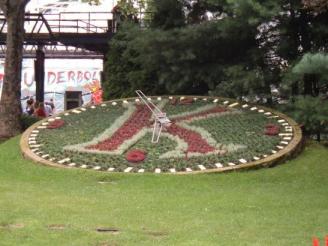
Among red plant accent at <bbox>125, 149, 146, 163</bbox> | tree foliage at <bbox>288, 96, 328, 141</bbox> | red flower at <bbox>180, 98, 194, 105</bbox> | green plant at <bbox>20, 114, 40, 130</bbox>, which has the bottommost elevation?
green plant at <bbox>20, 114, 40, 130</bbox>

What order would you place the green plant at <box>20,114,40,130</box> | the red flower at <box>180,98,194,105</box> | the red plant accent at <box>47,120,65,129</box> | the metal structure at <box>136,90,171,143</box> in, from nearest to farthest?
the metal structure at <box>136,90,171,143</box>
the red plant accent at <box>47,120,65,129</box>
the red flower at <box>180,98,194,105</box>
the green plant at <box>20,114,40,130</box>

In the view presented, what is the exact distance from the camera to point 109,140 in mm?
12461

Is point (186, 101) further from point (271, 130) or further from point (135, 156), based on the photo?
point (135, 156)

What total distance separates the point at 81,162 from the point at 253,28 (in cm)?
465

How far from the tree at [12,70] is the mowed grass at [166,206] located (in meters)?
3.05

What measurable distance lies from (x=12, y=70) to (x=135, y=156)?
4.80 m

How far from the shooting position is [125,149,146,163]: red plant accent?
11.3 meters

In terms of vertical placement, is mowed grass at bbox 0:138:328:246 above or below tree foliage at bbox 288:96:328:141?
below

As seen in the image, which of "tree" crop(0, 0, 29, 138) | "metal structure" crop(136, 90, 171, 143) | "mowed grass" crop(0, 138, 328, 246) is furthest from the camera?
"tree" crop(0, 0, 29, 138)

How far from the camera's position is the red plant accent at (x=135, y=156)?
37.0 ft

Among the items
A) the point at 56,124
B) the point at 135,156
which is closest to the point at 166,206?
the point at 135,156

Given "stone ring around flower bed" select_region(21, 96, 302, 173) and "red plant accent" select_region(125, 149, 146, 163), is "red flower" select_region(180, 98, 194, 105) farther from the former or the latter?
"red plant accent" select_region(125, 149, 146, 163)

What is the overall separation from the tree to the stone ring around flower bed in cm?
130

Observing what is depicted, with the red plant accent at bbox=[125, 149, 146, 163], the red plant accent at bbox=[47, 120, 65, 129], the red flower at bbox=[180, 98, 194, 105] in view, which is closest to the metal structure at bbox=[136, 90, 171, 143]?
the red plant accent at bbox=[125, 149, 146, 163]
